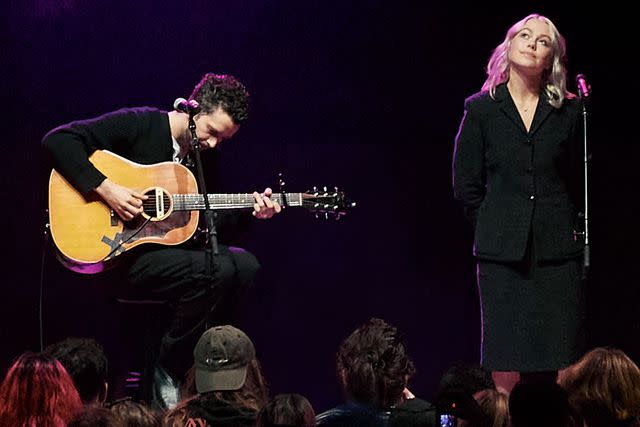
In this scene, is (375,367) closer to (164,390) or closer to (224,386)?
(224,386)

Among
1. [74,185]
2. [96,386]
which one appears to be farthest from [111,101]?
[96,386]

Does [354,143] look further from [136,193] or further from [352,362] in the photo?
[352,362]

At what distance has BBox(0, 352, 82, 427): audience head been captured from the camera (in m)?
4.50

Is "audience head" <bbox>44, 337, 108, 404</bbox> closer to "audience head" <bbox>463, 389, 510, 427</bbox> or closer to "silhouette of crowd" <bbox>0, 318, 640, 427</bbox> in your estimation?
"silhouette of crowd" <bbox>0, 318, 640, 427</bbox>

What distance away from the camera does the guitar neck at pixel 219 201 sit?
20.5ft

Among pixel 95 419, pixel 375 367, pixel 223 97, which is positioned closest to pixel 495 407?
pixel 375 367

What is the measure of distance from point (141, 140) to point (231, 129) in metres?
0.57

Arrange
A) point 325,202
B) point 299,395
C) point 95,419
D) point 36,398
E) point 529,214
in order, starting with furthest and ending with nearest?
point 325,202 → point 529,214 → point 36,398 → point 299,395 → point 95,419

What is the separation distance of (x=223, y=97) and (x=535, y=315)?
7.39 ft

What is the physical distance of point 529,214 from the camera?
6035 mm

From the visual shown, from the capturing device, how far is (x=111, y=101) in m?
7.08

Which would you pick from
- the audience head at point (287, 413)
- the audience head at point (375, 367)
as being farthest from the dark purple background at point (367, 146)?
the audience head at point (287, 413)

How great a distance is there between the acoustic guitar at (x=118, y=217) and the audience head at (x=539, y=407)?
301cm

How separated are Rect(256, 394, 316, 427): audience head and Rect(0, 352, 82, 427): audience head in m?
0.96
